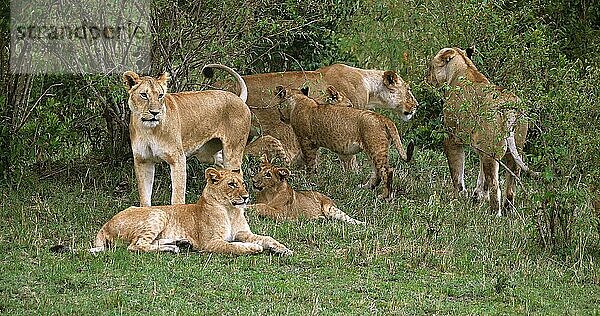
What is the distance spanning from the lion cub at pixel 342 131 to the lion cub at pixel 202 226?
294 centimetres

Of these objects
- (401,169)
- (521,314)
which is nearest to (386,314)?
(521,314)

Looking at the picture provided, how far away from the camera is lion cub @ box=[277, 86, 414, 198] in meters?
11.6

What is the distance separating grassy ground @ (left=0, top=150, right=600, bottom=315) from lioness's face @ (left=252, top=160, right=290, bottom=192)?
23.4 inches

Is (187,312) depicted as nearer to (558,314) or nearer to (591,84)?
(558,314)

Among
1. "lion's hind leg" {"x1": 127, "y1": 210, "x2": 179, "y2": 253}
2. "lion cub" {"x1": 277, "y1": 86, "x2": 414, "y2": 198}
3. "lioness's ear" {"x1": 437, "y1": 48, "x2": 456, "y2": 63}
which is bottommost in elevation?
"lion's hind leg" {"x1": 127, "y1": 210, "x2": 179, "y2": 253}

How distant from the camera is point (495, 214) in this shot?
35.6ft

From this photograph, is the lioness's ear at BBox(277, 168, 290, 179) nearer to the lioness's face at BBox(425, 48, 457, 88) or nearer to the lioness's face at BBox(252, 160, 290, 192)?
the lioness's face at BBox(252, 160, 290, 192)

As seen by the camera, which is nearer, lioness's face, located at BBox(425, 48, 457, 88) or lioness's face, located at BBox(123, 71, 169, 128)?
lioness's face, located at BBox(123, 71, 169, 128)

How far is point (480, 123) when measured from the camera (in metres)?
10.2

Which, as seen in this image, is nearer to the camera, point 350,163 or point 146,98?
point 146,98

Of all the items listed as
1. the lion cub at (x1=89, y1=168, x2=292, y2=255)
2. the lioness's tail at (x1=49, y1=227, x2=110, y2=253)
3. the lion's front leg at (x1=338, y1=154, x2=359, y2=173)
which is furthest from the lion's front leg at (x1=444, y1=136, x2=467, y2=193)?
the lioness's tail at (x1=49, y1=227, x2=110, y2=253)

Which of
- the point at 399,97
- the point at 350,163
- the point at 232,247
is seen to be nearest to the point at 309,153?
the point at 350,163

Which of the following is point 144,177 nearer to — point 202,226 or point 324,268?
point 202,226

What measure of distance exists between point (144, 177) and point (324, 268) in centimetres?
230
